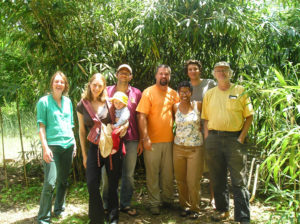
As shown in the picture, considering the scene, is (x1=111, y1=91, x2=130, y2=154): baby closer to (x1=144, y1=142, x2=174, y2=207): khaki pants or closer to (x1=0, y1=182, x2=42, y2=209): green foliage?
(x1=144, y1=142, x2=174, y2=207): khaki pants

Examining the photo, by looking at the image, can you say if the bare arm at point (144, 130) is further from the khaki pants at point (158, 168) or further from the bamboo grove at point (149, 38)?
the bamboo grove at point (149, 38)

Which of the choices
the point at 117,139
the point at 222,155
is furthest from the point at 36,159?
the point at 222,155

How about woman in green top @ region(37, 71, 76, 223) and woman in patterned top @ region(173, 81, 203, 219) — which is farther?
woman in patterned top @ region(173, 81, 203, 219)

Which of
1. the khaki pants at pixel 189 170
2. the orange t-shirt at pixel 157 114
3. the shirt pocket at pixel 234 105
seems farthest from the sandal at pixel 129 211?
the shirt pocket at pixel 234 105

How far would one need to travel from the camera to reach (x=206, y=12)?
120 inches

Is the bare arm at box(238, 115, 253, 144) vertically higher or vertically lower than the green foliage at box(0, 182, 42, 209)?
higher

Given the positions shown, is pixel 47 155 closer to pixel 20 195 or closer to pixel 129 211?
pixel 129 211

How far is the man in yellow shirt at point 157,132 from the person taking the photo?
109 inches

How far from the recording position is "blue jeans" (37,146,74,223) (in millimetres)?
2486

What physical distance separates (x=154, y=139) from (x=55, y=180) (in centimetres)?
102

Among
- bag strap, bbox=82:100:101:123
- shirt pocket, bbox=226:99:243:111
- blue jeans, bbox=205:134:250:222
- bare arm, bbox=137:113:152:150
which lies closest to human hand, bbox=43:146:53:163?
bag strap, bbox=82:100:101:123

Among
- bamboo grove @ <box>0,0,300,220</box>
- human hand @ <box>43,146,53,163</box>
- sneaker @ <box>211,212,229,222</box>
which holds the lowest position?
sneaker @ <box>211,212,229,222</box>

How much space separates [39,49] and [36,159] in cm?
187

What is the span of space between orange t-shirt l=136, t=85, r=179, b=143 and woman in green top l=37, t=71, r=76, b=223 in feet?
2.44
